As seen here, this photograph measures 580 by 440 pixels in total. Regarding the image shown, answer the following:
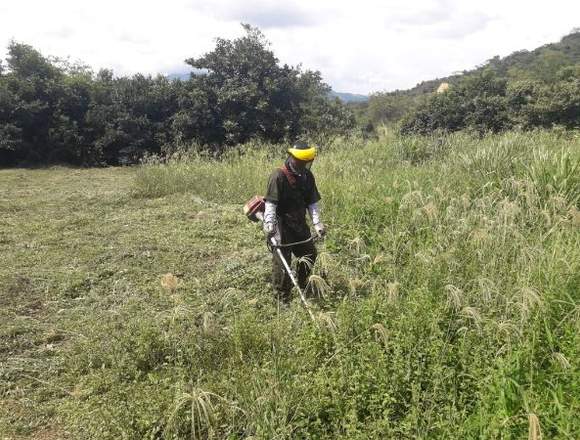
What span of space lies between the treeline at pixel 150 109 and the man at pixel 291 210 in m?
11.8

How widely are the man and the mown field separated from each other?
1.06 feet

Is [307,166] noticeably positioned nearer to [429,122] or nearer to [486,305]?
[486,305]

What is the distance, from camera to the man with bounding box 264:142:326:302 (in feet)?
14.6

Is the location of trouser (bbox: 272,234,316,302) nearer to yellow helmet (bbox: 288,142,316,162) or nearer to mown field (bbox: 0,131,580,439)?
mown field (bbox: 0,131,580,439)

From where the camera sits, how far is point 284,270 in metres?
4.62

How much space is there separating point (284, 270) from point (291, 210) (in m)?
0.61

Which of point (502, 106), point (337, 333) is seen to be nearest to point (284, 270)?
point (337, 333)

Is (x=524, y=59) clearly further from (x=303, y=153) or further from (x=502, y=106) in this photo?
(x=303, y=153)

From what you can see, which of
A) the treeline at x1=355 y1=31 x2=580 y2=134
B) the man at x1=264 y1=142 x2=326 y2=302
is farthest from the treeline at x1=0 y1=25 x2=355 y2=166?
the man at x1=264 y1=142 x2=326 y2=302

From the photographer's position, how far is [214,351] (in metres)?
3.40

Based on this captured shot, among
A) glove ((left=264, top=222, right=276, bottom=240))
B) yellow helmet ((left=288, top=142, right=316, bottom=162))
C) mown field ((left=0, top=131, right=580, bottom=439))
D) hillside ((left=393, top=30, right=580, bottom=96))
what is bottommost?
mown field ((left=0, top=131, right=580, bottom=439))

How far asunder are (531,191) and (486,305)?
199 cm

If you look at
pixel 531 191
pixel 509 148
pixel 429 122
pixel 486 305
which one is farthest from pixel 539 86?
pixel 486 305

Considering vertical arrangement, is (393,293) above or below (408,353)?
above
